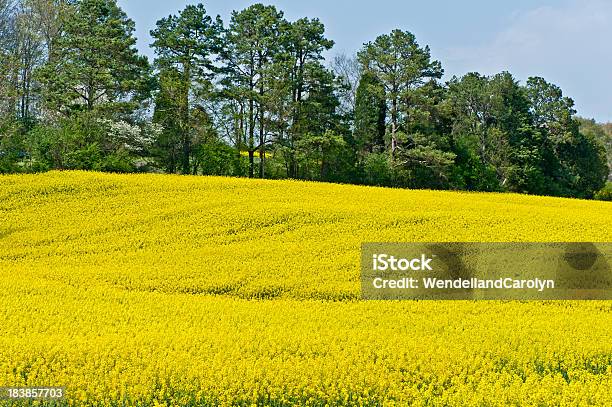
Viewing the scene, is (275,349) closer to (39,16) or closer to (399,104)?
(399,104)

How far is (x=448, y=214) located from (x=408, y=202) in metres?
2.85

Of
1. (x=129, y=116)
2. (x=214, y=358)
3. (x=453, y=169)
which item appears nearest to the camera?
(x=214, y=358)

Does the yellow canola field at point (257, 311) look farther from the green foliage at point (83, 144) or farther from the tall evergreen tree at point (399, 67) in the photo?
the tall evergreen tree at point (399, 67)

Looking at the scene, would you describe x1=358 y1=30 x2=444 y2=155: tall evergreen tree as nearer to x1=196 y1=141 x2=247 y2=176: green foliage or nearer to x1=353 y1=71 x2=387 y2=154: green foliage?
x1=353 y1=71 x2=387 y2=154: green foliage

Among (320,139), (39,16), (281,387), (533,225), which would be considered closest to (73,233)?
(281,387)

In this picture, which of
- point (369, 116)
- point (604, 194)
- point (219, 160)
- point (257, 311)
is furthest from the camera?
point (604, 194)

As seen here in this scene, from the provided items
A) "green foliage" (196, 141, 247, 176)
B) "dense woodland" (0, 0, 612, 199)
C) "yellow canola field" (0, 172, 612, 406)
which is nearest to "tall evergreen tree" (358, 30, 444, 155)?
"dense woodland" (0, 0, 612, 199)

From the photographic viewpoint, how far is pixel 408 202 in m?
22.8

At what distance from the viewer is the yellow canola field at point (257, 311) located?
7535 mm

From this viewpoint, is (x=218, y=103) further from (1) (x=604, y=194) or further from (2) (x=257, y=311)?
(1) (x=604, y=194)

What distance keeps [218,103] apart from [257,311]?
99.4 ft

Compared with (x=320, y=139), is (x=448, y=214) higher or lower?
lower

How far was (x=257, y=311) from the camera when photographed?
37.9ft

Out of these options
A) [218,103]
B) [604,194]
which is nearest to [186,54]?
[218,103]
